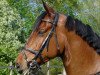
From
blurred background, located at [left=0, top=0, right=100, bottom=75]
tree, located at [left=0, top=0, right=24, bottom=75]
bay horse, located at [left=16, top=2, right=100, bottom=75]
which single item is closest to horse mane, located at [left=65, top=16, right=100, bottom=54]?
bay horse, located at [left=16, top=2, right=100, bottom=75]

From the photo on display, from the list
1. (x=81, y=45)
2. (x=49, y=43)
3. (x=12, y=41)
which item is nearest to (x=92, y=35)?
(x=81, y=45)

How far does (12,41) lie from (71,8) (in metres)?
9.81

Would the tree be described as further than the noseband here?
Yes

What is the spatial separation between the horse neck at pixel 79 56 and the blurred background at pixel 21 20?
9365mm

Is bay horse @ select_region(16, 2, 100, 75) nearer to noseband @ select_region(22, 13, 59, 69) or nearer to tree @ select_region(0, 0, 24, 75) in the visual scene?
noseband @ select_region(22, 13, 59, 69)

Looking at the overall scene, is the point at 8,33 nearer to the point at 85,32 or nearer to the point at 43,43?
the point at 43,43

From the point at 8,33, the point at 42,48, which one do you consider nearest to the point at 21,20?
the point at 8,33

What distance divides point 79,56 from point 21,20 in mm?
18944

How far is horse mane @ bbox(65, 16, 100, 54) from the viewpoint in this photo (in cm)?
460

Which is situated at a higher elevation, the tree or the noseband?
the noseband

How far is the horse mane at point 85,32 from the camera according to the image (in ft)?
15.1

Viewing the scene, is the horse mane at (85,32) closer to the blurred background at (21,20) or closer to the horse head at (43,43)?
the horse head at (43,43)

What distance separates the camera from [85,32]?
4.61 m

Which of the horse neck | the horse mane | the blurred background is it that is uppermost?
the horse mane
